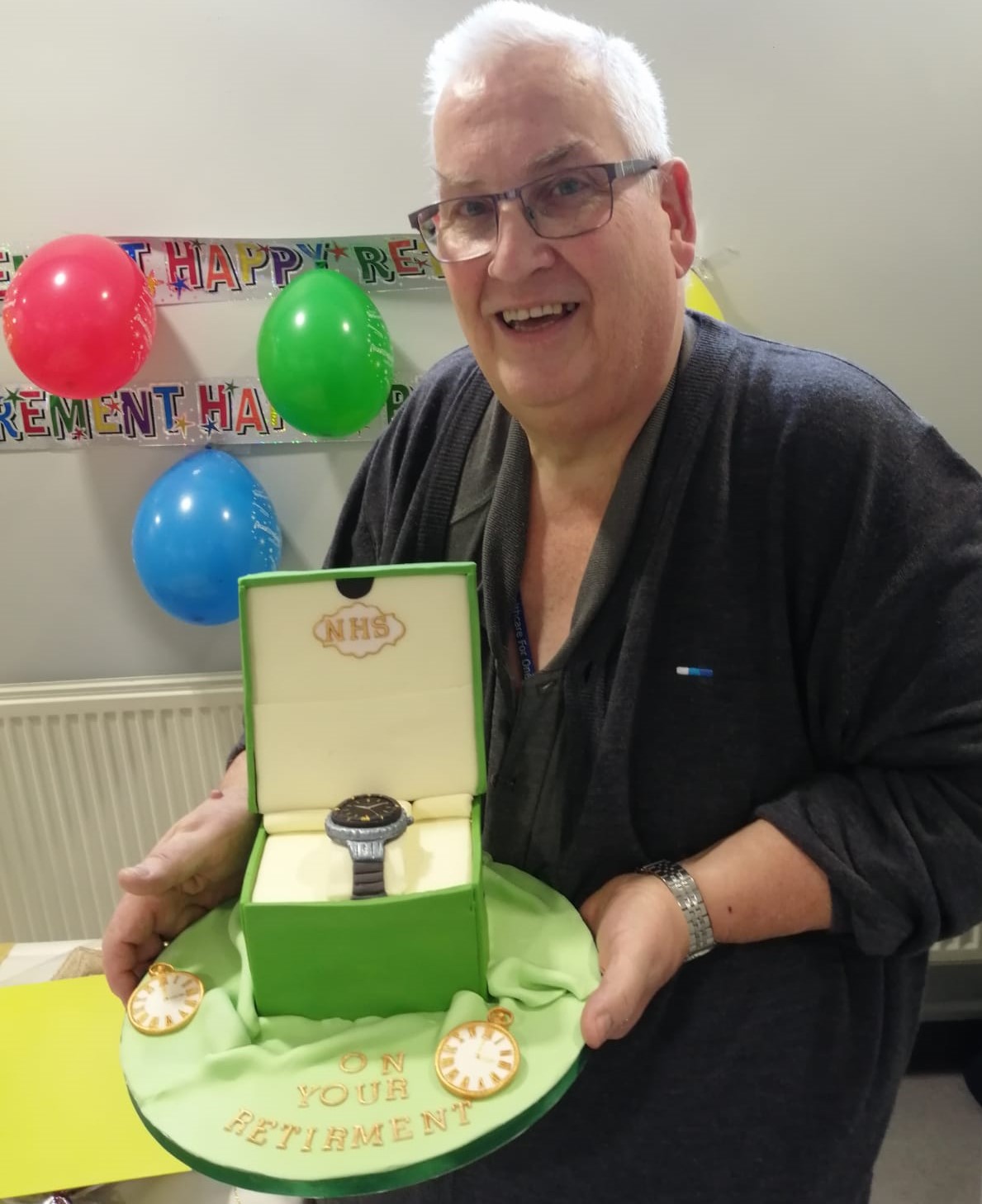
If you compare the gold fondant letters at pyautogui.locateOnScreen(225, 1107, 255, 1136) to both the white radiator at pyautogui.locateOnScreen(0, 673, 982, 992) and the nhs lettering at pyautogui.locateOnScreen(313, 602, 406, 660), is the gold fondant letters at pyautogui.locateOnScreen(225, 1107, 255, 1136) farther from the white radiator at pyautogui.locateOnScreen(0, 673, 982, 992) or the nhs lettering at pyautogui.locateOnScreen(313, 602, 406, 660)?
the white radiator at pyautogui.locateOnScreen(0, 673, 982, 992)

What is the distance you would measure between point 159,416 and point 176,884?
1115 mm

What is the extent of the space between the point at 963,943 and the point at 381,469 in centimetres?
151

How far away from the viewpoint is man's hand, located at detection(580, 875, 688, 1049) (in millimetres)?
625

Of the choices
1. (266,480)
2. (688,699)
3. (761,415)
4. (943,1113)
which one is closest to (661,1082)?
(688,699)

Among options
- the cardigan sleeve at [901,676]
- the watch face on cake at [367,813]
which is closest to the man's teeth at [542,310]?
the cardigan sleeve at [901,676]

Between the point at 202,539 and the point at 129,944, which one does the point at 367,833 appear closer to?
the point at 129,944

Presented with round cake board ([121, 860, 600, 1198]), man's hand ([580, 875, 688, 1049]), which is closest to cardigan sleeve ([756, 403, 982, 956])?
man's hand ([580, 875, 688, 1049])

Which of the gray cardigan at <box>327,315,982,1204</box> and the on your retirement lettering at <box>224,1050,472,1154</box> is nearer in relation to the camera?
the on your retirement lettering at <box>224,1050,472,1154</box>

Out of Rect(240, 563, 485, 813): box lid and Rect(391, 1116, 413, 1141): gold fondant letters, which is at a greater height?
Rect(240, 563, 485, 813): box lid

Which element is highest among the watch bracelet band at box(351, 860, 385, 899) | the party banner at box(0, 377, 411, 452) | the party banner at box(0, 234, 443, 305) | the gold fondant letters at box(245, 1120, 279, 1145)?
the party banner at box(0, 234, 443, 305)

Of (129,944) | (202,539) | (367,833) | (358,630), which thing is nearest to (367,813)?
(367,833)

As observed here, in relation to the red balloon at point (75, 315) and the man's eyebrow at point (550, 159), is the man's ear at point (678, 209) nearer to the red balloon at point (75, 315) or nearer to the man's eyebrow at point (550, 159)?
the man's eyebrow at point (550, 159)

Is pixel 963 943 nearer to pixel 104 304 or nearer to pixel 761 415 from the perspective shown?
pixel 761 415

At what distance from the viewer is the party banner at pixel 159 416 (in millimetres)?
1647
